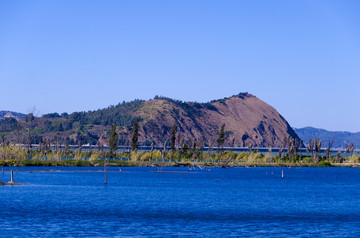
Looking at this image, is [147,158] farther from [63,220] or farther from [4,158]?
[63,220]

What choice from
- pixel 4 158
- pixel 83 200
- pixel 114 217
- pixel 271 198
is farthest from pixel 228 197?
pixel 4 158

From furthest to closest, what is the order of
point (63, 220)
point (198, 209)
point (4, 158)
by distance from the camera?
point (4, 158) → point (198, 209) → point (63, 220)

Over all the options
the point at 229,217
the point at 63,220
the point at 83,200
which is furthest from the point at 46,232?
the point at 83,200

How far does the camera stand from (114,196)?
81188mm

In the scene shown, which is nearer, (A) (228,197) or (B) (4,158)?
(A) (228,197)

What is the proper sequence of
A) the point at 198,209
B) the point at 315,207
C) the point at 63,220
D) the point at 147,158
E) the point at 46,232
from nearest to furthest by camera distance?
the point at 46,232, the point at 63,220, the point at 198,209, the point at 315,207, the point at 147,158

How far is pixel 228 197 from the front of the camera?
83625 millimetres

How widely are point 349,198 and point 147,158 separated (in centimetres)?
11831

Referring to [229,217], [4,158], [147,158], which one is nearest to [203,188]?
[229,217]

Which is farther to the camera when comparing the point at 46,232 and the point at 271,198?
the point at 271,198

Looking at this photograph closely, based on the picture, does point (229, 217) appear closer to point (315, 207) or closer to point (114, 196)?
point (315, 207)

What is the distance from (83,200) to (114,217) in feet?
56.3

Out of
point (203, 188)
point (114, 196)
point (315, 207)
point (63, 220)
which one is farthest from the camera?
point (203, 188)

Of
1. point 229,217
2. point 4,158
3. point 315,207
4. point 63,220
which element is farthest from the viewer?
point 4,158
